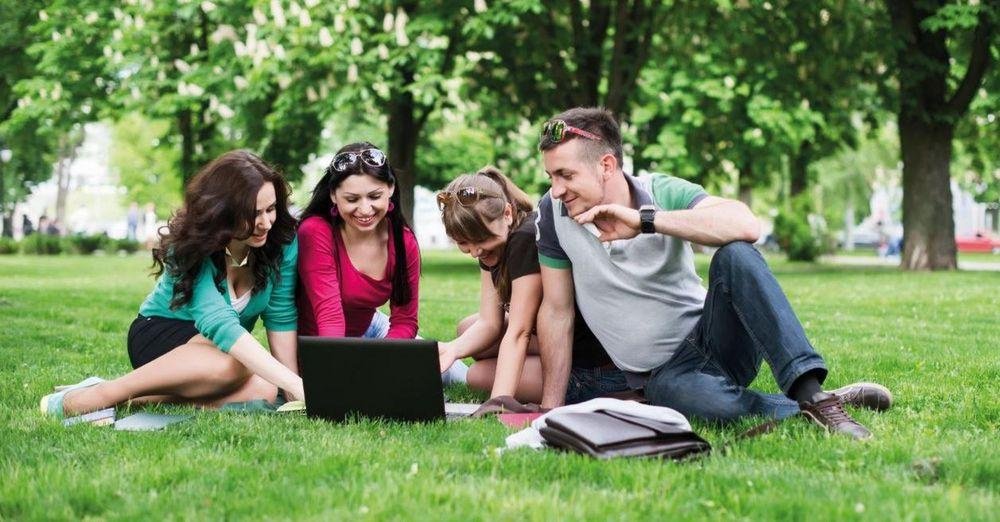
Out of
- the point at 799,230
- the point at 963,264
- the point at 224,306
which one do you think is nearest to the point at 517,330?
the point at 224,306

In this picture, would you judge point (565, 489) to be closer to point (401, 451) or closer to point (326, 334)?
point (401, 451)

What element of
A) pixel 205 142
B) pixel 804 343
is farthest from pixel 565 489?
pixel 205 142

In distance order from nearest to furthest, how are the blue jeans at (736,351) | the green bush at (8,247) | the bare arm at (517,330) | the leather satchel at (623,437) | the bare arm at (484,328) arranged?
the leather satchel at (623,437)
the blue jeans at (736,351)
the bare arm at (517,330)
the bare arm at (484,328)
the green bush at (8,247)

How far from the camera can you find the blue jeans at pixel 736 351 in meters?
4.75

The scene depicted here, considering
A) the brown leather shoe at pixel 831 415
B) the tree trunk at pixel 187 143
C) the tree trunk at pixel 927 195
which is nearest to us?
the brown leather shoe at pixel 831 415

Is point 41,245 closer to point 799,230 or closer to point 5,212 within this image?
point 5,212

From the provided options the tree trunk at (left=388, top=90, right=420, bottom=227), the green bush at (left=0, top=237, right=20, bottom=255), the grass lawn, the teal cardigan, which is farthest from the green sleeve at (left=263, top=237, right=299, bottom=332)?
the green bush at (left=0, top=237, right=20, bottom=255)

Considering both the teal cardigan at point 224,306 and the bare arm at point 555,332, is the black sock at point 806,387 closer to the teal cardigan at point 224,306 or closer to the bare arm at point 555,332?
the bare arm at point 555,332

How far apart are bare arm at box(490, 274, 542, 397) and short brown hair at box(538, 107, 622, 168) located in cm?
73

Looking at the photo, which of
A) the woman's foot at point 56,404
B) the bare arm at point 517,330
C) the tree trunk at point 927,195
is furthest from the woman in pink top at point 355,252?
the tree trunk at point 927,195

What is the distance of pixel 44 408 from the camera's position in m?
5.50

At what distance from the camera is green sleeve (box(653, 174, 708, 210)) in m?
5.07

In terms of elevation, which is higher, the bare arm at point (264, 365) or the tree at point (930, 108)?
the tree at point (930, 108)

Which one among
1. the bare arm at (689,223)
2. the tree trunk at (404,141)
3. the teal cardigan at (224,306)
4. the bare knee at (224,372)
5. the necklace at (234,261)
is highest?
the tree trunk at (404,141)
